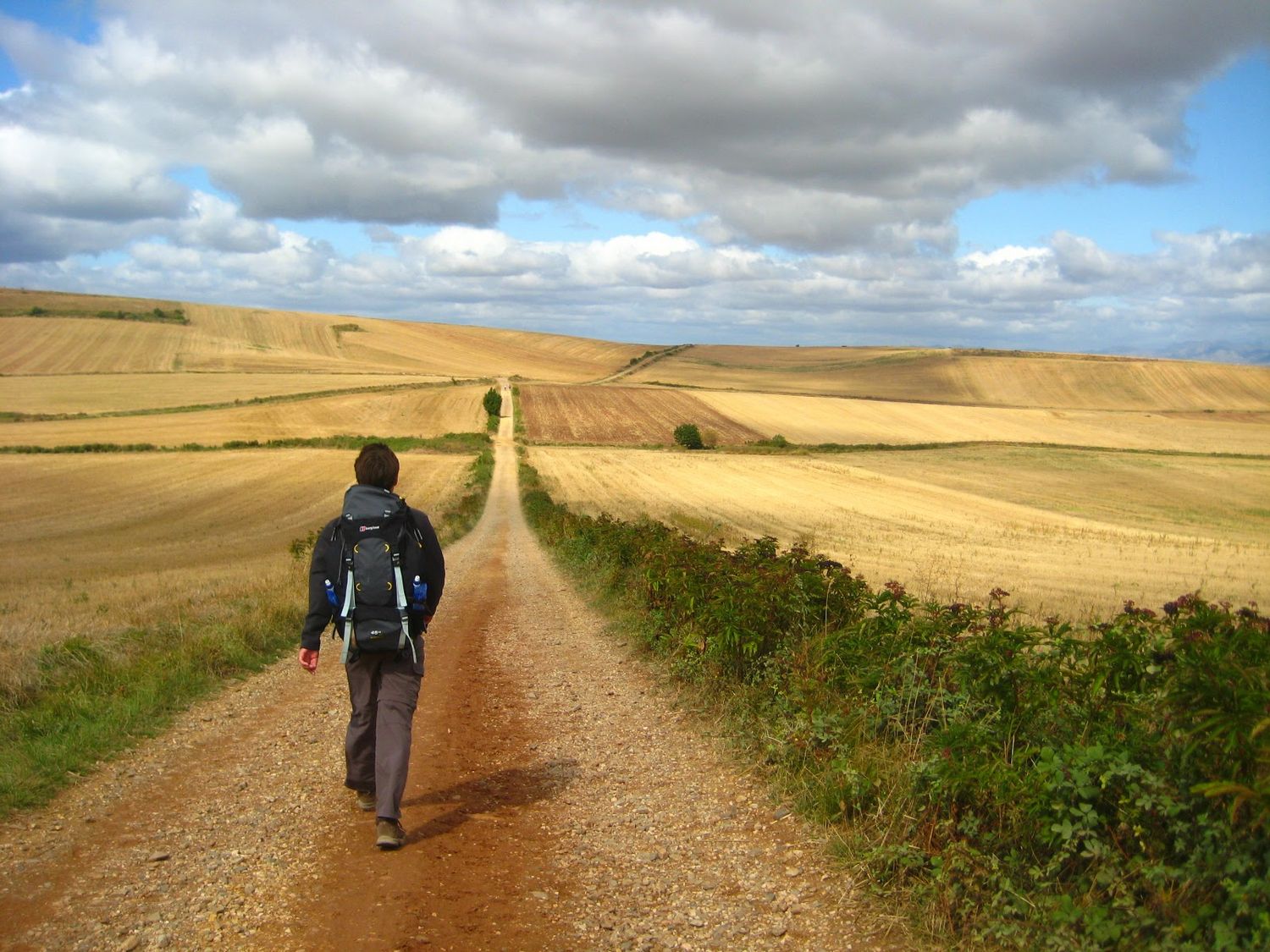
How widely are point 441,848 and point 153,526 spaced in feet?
111

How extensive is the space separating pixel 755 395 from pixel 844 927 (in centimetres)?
9668

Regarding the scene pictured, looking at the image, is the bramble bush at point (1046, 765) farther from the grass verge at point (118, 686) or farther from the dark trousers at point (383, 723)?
the grass verge at point (118, 686)

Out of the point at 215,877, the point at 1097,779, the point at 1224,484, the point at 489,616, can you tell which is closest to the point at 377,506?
the point at 215,877

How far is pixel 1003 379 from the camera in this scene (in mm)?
116625

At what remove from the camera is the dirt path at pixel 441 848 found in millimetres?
4750

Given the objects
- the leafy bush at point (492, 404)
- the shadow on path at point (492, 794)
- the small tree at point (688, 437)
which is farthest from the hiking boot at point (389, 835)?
the leafy bush at point (492, 404)

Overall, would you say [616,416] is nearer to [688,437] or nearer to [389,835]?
[688,437]

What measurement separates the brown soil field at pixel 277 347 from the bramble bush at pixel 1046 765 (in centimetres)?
10092

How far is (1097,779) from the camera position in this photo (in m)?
4.46

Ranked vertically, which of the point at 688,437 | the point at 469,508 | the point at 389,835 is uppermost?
the point at 389,835

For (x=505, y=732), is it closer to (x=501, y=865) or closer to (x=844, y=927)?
(x=501, y=865)

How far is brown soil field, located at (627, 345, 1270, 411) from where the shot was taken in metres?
105

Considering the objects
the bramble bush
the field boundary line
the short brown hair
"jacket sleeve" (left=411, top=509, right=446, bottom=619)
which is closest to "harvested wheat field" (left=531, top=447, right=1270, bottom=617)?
the bramble bush

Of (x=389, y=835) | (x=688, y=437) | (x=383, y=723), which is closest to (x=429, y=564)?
(x=383, y=723)
